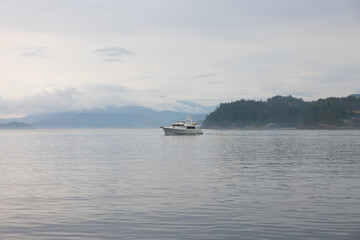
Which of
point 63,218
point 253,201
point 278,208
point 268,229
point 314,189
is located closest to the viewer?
point 268,229

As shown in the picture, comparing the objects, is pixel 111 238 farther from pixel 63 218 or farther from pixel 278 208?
pixel 278 208

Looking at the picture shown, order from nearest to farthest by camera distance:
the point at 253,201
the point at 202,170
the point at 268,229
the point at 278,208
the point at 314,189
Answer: the point at 268,229 < the point at 278,208 < the point at 253,201 < the point at 314,189 < the point at 202,170

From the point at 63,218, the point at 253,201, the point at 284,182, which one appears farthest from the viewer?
the point at 284,182

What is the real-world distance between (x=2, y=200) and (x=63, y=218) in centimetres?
804

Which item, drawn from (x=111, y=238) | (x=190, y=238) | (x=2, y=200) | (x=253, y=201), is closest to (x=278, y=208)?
(x=253, y=201)

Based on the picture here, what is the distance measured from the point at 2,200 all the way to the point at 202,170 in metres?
23.3

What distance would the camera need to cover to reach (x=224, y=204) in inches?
1089

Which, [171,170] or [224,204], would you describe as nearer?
[224,204]

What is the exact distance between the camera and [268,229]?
2134cm

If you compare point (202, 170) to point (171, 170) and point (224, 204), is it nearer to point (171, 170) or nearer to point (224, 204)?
point (171, 170)

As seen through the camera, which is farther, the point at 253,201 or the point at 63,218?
the point at 253,201

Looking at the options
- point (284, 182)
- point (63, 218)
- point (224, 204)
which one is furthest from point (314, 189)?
point (63, 218)

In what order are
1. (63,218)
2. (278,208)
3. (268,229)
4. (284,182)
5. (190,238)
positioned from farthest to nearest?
(284,182)
(278,208)
(63,218)
(268,229)
(190,238)

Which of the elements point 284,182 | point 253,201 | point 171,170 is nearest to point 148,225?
point 253,201
